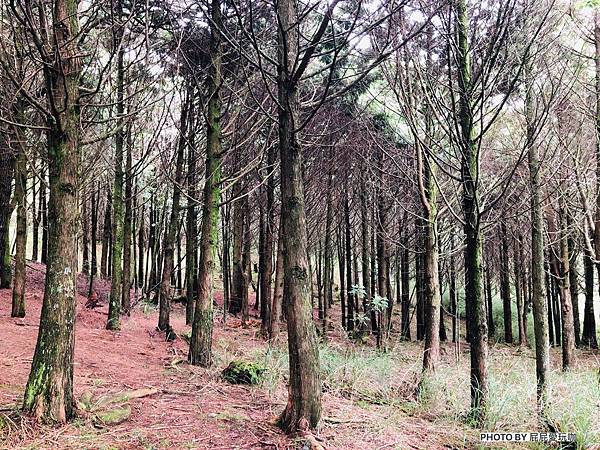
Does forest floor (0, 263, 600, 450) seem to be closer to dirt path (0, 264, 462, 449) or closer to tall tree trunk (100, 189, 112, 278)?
dirt path (0, 264, 462, 449)

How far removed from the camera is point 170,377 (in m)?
5.63

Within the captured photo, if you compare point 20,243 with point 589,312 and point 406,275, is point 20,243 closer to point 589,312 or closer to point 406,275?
point 406,275

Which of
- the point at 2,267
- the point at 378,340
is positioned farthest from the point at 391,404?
the point at 2,267

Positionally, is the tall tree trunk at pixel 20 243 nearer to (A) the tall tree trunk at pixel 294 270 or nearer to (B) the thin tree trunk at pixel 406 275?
(A) the tall tree trunk at pixel 294 270

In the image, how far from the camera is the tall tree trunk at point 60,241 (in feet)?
11.7

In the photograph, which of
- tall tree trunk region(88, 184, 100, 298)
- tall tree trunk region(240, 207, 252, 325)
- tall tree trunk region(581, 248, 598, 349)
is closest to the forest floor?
tall tree trunk region(88, 184, 100, 298)

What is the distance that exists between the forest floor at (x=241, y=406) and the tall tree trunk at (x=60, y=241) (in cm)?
24

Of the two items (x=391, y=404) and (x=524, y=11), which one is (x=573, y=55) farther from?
(x=391, y=404)

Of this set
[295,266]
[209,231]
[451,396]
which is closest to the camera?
[295,266]

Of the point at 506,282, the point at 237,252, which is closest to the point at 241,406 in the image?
the point at 237,252

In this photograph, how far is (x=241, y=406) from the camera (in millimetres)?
4484

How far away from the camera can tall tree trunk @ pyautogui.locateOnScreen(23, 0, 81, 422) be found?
140 inches

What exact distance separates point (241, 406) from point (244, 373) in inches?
43.1

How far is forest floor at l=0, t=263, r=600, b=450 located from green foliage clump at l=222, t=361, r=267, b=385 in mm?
113
